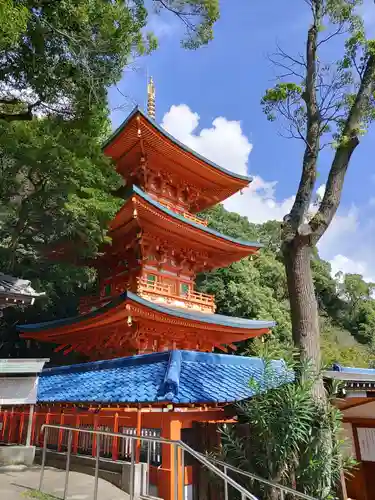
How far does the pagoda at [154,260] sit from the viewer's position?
10.8 metres

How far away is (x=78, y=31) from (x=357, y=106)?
5.12 m

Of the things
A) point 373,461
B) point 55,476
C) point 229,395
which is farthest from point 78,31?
point 373,461

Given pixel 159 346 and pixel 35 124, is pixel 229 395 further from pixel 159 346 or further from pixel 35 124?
pixel 35 124

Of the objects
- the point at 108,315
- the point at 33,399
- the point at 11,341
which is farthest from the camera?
the point at 11,341

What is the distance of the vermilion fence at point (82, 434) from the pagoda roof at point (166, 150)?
8454 millimetres

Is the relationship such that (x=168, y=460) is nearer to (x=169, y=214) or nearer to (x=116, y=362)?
(x=116, y=362)

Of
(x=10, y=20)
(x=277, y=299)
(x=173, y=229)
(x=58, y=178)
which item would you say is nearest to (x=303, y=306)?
(x=10, y=20)

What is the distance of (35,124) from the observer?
912 centimetres

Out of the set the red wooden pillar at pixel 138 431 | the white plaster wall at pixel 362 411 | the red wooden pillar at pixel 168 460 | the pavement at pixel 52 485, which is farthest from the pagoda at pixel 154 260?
the white plaster wall at pixel 362 411

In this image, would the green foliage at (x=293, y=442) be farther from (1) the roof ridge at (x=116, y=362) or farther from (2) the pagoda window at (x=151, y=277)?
(2) the pagoda window at (x=151, y=277)

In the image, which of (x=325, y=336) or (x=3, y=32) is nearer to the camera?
(x=3, y=32)

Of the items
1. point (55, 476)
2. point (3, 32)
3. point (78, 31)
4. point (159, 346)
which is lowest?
point (55, 476)

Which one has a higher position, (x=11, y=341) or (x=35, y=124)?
(x=35, y=124)

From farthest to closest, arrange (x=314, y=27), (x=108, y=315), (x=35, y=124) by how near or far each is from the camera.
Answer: (x=108, y=315), (x=35, y=124), (x=314, y=27)
